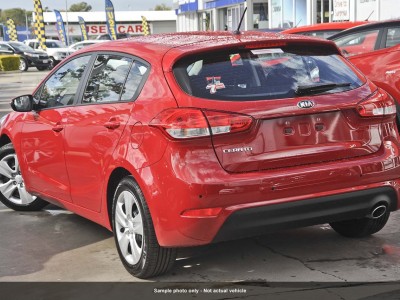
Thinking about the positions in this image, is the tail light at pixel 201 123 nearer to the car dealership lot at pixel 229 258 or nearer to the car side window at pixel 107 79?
the car side window at pixel 107 79

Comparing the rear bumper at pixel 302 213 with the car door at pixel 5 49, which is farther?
the car door at pixel 5 49

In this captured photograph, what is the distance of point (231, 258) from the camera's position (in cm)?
484

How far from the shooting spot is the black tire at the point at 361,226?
16.7 ft

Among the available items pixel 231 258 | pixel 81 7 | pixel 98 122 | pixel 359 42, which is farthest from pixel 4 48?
pixel 81 7

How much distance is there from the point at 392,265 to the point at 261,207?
3.83 ft

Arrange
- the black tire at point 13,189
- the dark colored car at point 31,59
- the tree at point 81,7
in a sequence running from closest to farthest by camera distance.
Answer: the black tire at point 13,189 < the dark colored car at point 31,59 < the tree at point 81,7

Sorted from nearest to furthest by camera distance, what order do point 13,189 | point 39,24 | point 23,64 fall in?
point 13,189 → point 23,64 → point 39,24

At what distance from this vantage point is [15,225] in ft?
19.9

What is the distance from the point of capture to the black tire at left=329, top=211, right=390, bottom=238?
510 centimetres

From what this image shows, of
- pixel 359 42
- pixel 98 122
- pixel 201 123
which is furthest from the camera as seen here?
pixel 359 42

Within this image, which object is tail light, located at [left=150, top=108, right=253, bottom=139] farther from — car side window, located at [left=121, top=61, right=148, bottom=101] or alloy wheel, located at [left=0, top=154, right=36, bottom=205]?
alloy wheel, located at [left=0, top=154, right=36, bottom=205]

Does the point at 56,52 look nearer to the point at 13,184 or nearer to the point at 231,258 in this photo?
the point at 13,184

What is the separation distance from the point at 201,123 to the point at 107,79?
132 cm

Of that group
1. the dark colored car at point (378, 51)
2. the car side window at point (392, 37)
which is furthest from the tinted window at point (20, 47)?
the car side window at point (392, 37)
